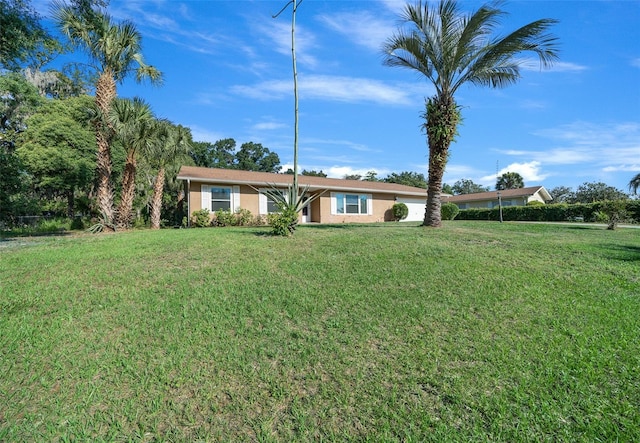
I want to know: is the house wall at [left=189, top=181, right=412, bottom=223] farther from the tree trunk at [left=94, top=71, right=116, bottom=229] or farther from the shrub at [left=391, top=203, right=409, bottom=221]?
the tree trunk at [left=94, top=71, right=116, bottom=229]

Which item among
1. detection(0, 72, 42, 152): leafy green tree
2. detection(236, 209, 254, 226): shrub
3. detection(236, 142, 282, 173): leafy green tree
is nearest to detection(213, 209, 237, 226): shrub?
detection(236, 209, 254, 226): shrub

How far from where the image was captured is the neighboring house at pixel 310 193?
16.8m

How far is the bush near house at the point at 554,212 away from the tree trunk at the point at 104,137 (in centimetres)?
2748

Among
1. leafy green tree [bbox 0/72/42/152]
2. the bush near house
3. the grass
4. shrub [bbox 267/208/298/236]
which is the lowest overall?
the grass

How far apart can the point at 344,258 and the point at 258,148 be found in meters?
49.0

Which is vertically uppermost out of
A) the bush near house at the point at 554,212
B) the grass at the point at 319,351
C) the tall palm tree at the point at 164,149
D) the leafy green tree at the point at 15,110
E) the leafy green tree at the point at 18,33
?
the leafy green tree at the point at 15,110

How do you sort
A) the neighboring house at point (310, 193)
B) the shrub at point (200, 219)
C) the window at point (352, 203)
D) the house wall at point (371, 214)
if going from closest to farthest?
the shrub at point (200, 219) < the neighboring house at point (310, 193) < the house wall at point (371, 214) < the window at point (352, 203)

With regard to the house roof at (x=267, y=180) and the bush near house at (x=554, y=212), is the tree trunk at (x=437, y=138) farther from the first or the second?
the bush near house at (x=554, y=212)

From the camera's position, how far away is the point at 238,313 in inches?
170

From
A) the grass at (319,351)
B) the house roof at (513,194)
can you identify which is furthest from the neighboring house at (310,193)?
the house roof at (513,194)

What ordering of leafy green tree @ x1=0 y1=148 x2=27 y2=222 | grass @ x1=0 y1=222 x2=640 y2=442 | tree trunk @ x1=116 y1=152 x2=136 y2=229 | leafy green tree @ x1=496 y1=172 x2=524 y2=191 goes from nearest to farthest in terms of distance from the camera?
grass @ x1=0 y1=222 x2=640 y2=442, tree trunk @ x1=116 y1=152 x2=136 y2=229, leafy green tree @ x1=0 y1=148 x2=27 y2=222, leafy green tree @ x1=496 y1=172 x2=524 y2=191

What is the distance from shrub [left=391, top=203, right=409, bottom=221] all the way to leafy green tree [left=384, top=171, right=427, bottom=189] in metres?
30.8

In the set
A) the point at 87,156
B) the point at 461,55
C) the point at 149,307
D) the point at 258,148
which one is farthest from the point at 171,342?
the point at 258,148

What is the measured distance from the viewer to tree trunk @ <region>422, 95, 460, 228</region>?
445 inches
